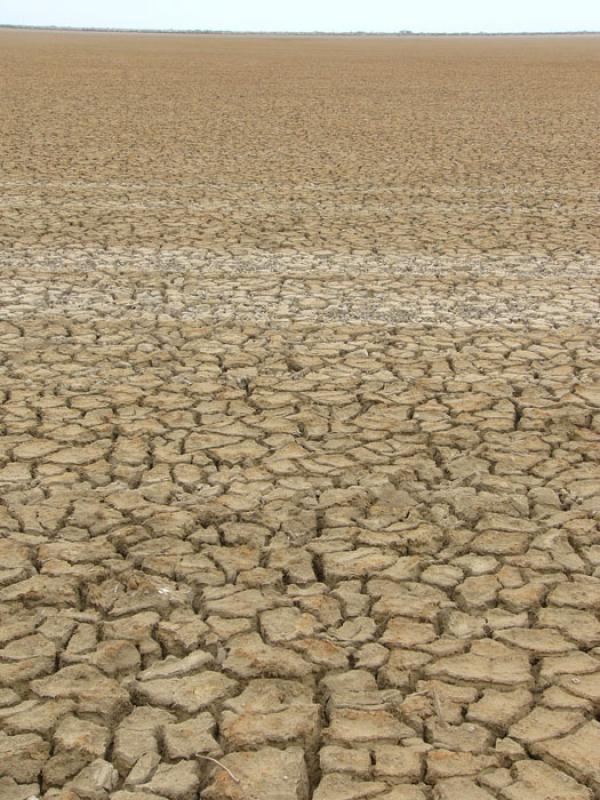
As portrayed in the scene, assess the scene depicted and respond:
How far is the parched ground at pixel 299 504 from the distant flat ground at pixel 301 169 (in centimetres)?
8

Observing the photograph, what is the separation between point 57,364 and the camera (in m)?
4.64

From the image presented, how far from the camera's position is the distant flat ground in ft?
24.6

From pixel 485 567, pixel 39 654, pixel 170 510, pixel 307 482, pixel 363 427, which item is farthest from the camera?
pixel 363 427

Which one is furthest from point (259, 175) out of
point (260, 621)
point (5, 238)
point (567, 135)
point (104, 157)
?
point (260, 621)

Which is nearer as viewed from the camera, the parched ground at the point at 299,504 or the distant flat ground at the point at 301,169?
the parched ground at the point at 299,504

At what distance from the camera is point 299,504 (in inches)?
132

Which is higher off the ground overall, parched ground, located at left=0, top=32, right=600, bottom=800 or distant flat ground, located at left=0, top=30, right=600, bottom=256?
distant flat ground, located at left=0, top=30, right=600, bottom=256

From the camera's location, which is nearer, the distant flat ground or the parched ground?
the parched ground

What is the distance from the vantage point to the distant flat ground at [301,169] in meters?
7.51

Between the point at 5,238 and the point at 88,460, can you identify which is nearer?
the point at 88,460

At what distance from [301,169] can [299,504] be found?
305 inches

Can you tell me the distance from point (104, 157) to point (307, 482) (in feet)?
27.9

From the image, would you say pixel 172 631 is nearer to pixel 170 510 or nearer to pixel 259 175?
pixel 170 510

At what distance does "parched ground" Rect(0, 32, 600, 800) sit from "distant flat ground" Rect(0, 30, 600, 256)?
0.27 ft
